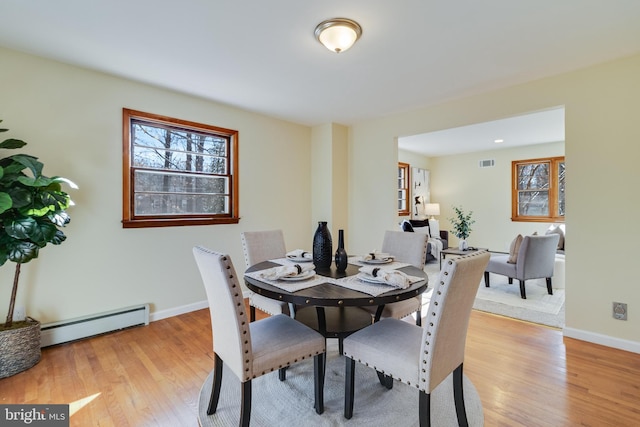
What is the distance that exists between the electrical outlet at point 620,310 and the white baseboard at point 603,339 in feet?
0.61

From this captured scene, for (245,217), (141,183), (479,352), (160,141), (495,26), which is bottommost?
(479,352)

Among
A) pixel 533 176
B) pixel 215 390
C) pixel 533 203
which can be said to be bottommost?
pixel 215 390

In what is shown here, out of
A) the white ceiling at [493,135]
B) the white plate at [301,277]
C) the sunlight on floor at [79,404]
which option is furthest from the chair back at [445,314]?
the white ceiling at [493,135]

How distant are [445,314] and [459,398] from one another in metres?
0.57

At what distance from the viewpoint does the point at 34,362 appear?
2229 mm

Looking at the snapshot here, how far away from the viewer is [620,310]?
100 inches

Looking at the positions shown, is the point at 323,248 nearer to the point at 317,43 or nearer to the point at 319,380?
the point at 319,380

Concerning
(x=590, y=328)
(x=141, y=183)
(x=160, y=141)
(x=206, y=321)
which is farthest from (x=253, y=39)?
(x=590, y=328)

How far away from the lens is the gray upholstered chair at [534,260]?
12.3 ft

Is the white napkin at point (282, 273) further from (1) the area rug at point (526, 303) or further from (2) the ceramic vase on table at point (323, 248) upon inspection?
(1) the area rug at point (526, 303)

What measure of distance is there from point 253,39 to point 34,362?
9.42 ft

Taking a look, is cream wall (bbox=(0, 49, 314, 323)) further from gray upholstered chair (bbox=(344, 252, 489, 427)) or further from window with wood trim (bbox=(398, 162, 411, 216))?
window with wood trim (bbox=(398, 162, 411, 216))

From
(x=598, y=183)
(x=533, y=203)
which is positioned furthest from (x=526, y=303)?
(x=533, y=203)

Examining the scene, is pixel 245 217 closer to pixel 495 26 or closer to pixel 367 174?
pixel 367 174
